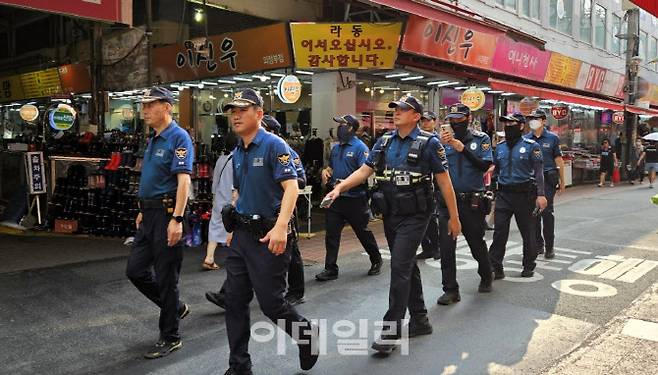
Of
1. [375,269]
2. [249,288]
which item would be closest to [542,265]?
[375,269]

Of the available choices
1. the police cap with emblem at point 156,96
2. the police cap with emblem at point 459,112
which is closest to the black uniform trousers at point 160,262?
the police cap with emblem at point 156,96

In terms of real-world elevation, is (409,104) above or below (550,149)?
above

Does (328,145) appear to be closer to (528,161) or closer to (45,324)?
(528,161)

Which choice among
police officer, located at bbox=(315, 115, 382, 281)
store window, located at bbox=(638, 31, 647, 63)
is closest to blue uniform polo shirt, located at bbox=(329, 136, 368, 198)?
police officer, located at bbox=(315, 115, 382, 281)

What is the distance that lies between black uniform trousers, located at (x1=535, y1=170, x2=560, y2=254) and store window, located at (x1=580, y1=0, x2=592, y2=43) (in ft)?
60.4

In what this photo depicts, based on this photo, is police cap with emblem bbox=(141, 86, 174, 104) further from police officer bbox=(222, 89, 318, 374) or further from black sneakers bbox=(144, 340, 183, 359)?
black sneakers bbox=(144, 340, 183, 359)

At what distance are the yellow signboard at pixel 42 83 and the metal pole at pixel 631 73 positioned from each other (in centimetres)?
2059

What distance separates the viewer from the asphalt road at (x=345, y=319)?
4.09m

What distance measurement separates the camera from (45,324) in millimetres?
4934

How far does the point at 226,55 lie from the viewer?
12297mm

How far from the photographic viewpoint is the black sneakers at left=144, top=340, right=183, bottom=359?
13.6 ft

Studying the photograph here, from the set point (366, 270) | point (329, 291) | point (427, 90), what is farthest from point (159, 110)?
point (427, 90)

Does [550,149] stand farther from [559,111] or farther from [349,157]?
[559,111]

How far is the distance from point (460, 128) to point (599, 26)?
23219mm
